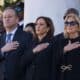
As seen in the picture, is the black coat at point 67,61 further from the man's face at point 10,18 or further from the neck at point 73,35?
the man's face at point 10,18

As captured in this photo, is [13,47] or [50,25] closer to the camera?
[50,25]

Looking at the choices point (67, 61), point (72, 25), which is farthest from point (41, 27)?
point (67, 61)

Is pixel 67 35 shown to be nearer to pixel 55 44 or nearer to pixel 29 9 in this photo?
pixel 55 44

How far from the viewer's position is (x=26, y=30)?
4.28m

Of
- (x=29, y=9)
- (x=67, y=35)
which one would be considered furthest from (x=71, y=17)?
(x=29, y=9)

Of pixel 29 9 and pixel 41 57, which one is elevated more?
pixel 29 9

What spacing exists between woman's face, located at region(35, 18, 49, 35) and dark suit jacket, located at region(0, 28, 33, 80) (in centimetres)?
14

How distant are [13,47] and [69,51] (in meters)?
0.76

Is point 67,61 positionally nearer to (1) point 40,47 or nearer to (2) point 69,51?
(2) point 69,51

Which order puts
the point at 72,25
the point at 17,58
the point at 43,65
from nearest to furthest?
1. the point at 72,25
2. the point at 43,65
3. the point at 17,58

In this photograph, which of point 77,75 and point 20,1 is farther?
point 20,1

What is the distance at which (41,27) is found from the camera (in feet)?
13.6

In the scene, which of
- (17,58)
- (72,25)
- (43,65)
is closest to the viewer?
(72,25)

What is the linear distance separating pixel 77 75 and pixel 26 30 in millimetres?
866
